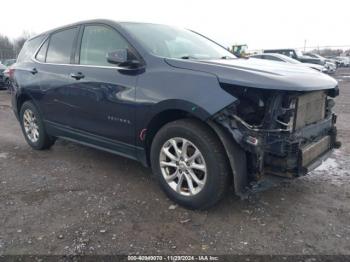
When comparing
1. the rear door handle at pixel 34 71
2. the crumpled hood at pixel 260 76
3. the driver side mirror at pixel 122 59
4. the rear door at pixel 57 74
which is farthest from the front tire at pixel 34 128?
the crumpled hood at pixel 260 76

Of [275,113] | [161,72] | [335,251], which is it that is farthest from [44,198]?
[335,251]

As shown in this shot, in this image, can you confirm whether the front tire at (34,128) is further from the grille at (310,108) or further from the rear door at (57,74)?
the grille at (310,108)

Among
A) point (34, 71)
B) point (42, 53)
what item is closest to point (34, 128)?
point (34, 71)

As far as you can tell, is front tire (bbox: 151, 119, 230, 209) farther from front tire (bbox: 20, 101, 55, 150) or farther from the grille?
front tire (bbox: 20, 101, 55, 150)

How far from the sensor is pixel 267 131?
2826 millimetres

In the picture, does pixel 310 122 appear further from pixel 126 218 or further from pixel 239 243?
pixel 126 218

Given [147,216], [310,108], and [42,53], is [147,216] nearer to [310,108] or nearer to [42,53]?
[310,108]

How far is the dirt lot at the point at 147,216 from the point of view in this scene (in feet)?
8.85

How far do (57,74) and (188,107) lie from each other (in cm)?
225

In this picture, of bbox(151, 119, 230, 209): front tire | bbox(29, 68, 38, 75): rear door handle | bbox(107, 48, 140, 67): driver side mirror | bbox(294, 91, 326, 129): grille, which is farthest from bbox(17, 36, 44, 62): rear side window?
bbox(294, 91, 326, 129): grille

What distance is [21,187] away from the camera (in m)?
3.91

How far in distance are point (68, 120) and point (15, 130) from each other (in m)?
3.15

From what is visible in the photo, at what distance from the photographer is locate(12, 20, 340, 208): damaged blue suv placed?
284 centimetres

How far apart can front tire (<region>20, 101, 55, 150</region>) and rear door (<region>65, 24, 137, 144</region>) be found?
1043mm
